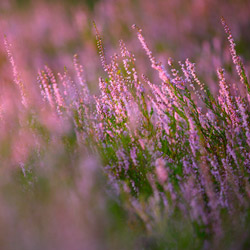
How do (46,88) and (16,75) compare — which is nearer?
(46,88)

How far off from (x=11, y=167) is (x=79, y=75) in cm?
124

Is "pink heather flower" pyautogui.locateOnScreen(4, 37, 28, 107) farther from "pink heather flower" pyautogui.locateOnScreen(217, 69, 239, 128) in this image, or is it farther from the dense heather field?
"pink heather flower" pyautogui.locateOnScreen(217, 69, 239, 128)

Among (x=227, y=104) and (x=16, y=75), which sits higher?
(x=16, y=75)

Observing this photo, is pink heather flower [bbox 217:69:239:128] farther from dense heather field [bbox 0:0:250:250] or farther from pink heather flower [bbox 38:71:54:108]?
pink heather flower [bbox 38:71:54:108]

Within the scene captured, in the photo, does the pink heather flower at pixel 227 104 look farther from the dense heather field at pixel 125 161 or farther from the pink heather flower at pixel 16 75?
the pink heather flower at pixel 16 75

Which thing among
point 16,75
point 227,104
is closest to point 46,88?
point 16,75

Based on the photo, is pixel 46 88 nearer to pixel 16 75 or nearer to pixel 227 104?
pixel 16 75

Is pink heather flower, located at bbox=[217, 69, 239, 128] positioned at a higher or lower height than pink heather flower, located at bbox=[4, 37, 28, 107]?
lower

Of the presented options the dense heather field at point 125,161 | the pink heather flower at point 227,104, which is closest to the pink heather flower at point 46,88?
the dense heather field at point 125,161

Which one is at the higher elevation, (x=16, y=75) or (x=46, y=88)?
(x=16, y=75)

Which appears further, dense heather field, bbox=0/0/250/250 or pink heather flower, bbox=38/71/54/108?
pink heather flower, bbox=38/71/54/108

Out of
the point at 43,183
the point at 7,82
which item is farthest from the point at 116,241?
the point at 7,82

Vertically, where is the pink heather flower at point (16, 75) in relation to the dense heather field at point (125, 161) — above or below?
above

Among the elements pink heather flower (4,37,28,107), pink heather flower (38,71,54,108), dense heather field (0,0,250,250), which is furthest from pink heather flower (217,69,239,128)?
pink heather flower (4,37,28,107)
